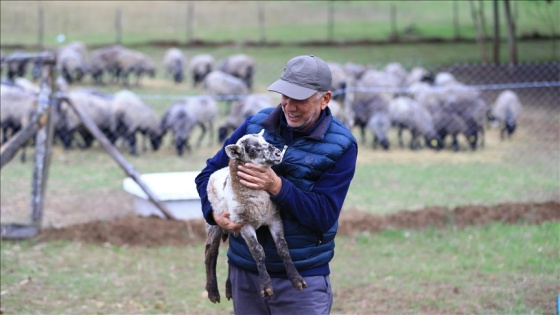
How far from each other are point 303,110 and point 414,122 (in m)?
11.4

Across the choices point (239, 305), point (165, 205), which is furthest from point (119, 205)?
point (239, 305)

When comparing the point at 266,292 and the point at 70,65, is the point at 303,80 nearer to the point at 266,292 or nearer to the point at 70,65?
the point at 266,292

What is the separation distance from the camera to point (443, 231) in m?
8.12

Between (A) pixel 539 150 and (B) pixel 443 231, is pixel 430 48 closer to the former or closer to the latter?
(A) pixel 539 150

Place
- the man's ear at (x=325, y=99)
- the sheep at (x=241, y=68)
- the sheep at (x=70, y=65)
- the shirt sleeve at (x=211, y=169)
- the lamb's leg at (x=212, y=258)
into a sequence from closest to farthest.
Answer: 1. the man's ear at (x=325, y=99)
2. the shirt sleeve at (x=211, y=169)
3. the lamb's leg at (x=212, y=258)
4. the sheep at (x=70, y=65)
5. the sheep at (x=241, y=68)

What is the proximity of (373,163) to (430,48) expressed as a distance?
15512mm

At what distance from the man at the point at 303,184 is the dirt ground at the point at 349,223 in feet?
13.6

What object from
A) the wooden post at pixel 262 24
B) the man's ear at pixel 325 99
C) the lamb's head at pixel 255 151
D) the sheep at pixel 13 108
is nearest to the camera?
the lamb's head at pixel 255 151

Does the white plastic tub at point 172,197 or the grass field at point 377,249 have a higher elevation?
the white plastic tub at point 172,197

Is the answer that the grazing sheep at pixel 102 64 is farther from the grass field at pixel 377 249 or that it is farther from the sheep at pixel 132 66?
the grass field at pixel 377 249

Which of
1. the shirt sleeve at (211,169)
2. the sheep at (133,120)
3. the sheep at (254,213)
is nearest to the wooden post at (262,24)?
the sheep at (133,120)

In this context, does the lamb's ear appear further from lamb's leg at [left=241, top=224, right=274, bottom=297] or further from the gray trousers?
the gray trousers

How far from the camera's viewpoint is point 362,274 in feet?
22.5

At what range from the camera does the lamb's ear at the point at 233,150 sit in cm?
335
